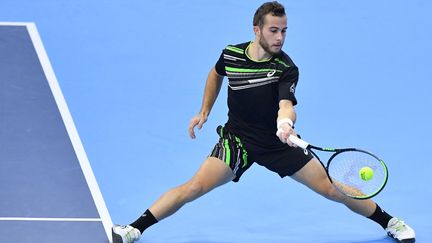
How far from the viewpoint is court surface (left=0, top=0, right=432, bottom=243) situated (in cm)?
752

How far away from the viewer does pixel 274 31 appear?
662 centimetres

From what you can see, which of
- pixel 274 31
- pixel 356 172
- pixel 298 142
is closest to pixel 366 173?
pixel 356 172

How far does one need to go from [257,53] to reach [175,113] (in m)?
2.86

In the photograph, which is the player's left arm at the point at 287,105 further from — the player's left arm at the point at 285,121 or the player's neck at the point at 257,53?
the player's neck at the point at 257,53

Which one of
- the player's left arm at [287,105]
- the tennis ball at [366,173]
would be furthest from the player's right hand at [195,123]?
the tennis ball at [366,173]

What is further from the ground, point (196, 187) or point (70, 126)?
point (70, 126)

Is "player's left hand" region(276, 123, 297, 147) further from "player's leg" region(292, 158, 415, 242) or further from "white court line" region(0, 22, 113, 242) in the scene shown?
"white court line" region(0, 22, 113, 242)

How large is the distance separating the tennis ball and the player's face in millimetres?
1013

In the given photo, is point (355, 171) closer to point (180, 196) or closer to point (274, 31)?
point (274, 31)

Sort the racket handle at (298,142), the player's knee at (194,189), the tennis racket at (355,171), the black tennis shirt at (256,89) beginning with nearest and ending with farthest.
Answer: the racket handle at (298,142) → the tennis racket at (355,171) → the black tennis shirt at (256,89) → the player's knee at (194,189)

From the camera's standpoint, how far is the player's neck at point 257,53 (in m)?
6.80

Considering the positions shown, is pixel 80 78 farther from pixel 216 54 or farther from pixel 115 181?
pixel 115 181

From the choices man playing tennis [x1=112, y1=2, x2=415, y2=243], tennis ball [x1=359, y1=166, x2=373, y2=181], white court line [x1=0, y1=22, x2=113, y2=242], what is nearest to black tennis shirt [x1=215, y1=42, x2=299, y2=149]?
man playing tennis [x1=112, y1=2, x2=415, y2=243]

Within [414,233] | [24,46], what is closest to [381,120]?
[414,233]
